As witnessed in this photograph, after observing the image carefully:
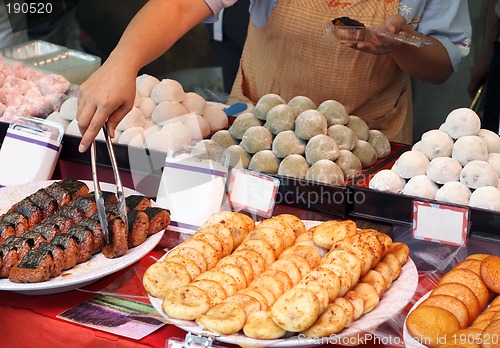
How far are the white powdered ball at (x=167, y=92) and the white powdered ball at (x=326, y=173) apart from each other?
64cm

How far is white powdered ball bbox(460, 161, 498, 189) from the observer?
1.89 meters

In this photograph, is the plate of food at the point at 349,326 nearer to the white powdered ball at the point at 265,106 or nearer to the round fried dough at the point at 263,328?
the round fried dough at the point at 263,328

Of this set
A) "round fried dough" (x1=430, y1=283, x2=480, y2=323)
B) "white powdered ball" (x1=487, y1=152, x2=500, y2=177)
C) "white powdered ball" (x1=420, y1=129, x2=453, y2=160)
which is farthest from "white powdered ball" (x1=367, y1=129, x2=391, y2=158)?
"round fried dough" (x1=430, y1=283, x2=480, y2=323)

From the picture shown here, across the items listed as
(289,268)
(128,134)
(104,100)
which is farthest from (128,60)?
(289,268)

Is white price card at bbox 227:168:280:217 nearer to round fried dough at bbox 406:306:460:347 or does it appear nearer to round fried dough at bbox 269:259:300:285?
round fried dough at bbox 269:259:300:285

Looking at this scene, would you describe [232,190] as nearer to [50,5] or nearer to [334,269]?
[334,269]

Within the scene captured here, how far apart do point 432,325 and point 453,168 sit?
0.63 m

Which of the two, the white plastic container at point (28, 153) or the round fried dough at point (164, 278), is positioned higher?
the round fried dough at point (164, 278)

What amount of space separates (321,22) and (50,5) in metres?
2.52

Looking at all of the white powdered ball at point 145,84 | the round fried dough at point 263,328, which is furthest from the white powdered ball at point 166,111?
the round fried dough at point 263,328

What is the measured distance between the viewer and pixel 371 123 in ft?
9.41

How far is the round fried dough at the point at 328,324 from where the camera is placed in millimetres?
1416

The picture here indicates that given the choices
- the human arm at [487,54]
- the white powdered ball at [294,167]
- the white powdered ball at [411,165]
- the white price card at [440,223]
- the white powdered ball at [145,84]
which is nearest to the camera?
the white price card at [440,223]

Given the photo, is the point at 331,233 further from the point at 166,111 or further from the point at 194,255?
the point at 166,111
